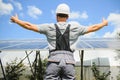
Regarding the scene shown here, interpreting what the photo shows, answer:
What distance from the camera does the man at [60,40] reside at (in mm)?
3641

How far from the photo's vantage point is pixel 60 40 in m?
3.70

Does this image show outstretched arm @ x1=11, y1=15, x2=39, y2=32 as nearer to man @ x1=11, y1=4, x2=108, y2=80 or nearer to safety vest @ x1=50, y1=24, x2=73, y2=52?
man @ x1=11, y1=4, x2=108, y2=80

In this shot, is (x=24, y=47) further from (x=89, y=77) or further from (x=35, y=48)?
(x=89, y=77)

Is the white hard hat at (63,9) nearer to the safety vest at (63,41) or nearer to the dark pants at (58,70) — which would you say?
the safety vest at (63,41)

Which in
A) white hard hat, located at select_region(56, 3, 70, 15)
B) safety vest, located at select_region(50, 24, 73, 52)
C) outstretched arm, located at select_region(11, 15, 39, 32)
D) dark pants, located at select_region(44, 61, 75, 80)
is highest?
white hard hat, located at select_region(56, 3, 70, 15)

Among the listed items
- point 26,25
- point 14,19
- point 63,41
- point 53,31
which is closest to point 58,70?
point 63,41

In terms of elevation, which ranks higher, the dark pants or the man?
the man

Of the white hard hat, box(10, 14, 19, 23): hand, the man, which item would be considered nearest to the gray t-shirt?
the man

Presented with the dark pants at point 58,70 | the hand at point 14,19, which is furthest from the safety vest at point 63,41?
the hand at point 14,19

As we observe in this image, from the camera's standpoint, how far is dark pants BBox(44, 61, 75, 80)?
11.9 ft

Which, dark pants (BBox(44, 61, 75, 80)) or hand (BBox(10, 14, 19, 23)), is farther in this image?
hand (BBox(10, 14, 19, 23))

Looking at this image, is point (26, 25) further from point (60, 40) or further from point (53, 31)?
point (60, 40)

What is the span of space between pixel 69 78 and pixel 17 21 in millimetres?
859

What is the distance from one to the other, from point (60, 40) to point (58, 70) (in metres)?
0.33
